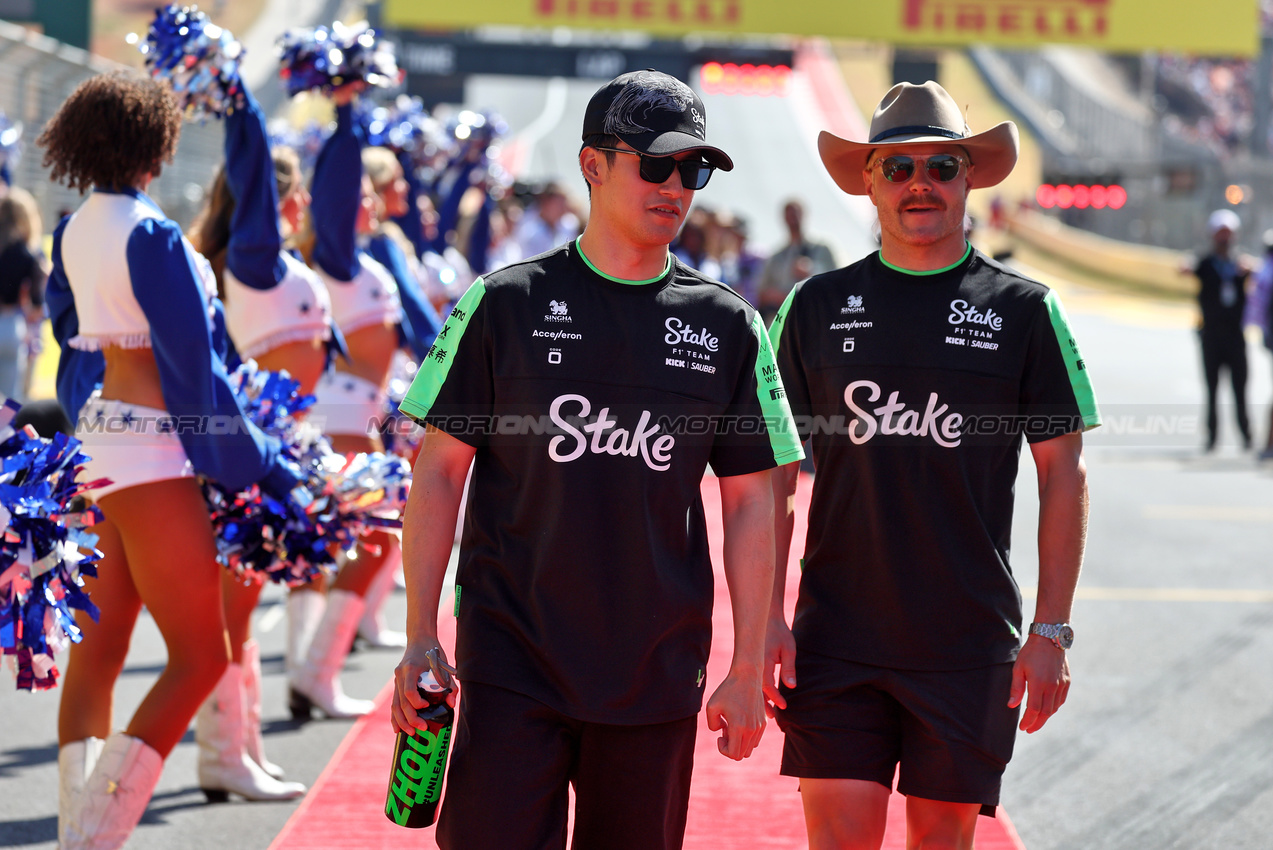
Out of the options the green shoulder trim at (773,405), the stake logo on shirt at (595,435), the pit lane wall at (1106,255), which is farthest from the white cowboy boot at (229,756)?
the pit lane wall at (1106,255)

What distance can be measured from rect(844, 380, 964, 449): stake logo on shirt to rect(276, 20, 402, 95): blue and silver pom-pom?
3456 millimetres

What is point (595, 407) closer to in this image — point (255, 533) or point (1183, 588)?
point (255, 533)

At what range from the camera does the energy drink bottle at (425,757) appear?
2932mm

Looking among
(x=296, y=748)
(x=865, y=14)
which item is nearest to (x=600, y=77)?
(x=865, y=14)

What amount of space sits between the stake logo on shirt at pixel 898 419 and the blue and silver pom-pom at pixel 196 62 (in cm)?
259

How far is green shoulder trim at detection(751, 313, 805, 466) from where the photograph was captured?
124 inches

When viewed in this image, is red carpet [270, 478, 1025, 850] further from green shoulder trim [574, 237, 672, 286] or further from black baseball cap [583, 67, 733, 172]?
black baseball cap [583, 67, 733, 172]

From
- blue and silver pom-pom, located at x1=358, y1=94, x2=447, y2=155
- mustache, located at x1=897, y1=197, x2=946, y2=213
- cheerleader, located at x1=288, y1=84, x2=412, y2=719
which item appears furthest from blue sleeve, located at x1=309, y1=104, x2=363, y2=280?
mustache, located at x1=897, y1=197, x2=946, y2=213

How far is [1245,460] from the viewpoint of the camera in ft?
51.1

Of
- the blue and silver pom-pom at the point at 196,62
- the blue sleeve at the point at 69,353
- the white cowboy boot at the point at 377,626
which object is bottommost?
the white cowboy boot at the point at 377,626

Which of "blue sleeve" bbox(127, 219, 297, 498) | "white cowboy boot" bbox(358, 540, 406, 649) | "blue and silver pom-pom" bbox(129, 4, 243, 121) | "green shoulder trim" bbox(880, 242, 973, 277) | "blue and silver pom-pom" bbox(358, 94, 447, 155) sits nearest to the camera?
"green shoulder trim" bbox(880, 242, 973, 277)

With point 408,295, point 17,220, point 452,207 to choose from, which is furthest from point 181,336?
point 17,220

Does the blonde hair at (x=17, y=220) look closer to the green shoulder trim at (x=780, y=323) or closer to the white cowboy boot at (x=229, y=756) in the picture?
the white cowboy boot at (x=229, y=756)

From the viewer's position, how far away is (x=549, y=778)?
297cm
